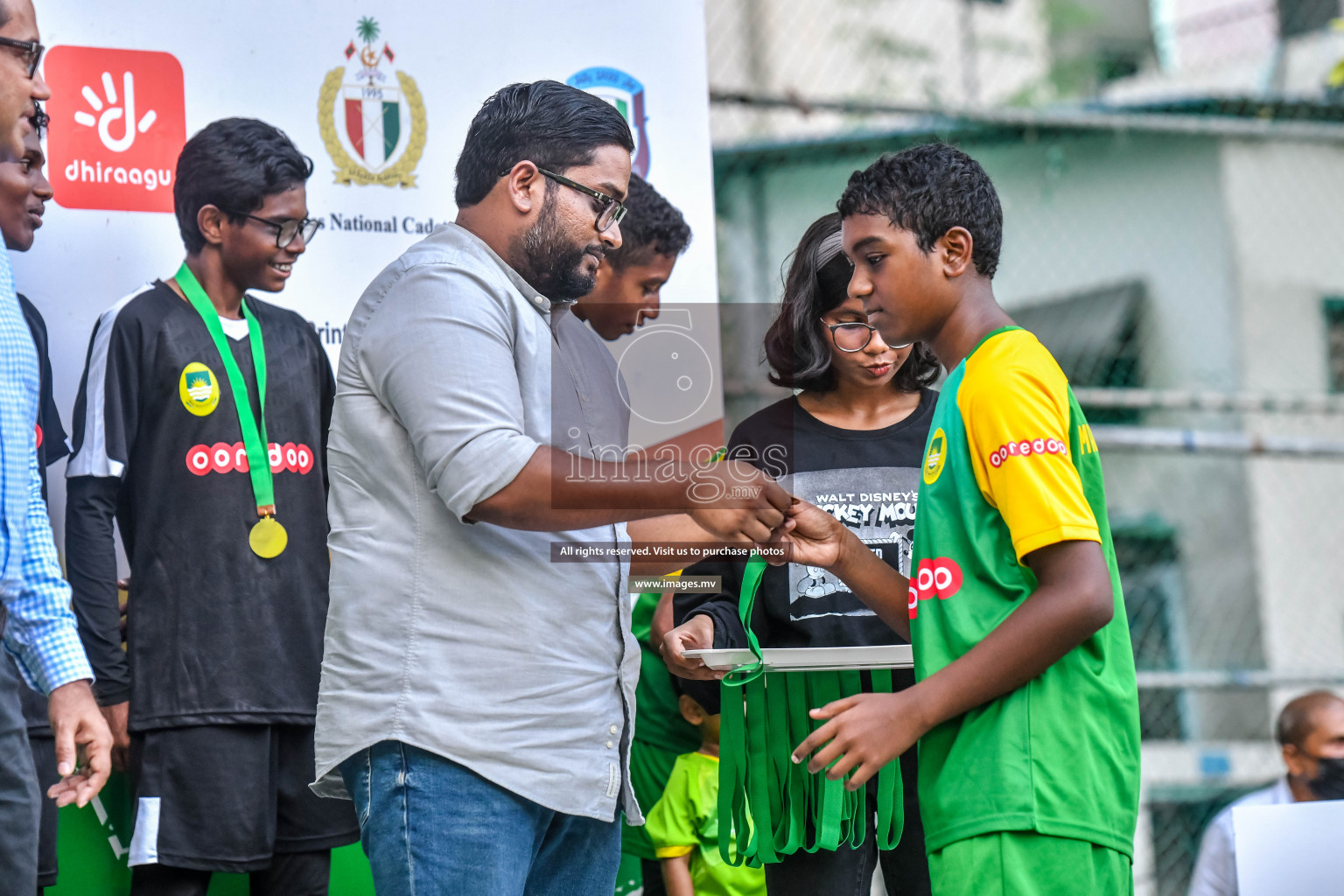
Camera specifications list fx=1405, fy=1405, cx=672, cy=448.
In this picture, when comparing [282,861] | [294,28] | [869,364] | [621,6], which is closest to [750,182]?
[621,6]

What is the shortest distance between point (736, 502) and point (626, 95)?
2144 mm

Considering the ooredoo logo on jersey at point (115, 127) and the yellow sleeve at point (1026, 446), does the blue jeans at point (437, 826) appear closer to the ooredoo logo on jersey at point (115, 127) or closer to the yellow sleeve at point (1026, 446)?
the yellow sleeve at point (1026, 446)

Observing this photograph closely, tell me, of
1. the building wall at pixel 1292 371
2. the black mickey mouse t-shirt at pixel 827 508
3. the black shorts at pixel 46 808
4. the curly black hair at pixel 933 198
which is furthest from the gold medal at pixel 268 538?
the building wall at pixel 1292 371

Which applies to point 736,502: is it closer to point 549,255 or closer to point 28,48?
point 549,255

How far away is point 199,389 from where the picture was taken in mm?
3518

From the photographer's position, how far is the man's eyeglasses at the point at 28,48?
2.69 m

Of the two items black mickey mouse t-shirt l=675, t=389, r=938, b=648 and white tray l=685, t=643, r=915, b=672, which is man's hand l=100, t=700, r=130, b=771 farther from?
white tray l=685, t=643, r=915, b=672

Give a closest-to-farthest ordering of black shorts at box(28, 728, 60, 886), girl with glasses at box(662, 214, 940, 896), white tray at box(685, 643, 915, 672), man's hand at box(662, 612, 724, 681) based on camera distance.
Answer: white tray at box(685, 643, 915, 672) → man's hand at box(662, 612, 724, 681) → girl with glasses at box(662, 214, 940, 896) → black shorts at box(28, 728, 60, 886)

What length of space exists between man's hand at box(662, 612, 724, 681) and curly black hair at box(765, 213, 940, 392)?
596mm

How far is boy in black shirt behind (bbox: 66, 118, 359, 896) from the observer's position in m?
3.34

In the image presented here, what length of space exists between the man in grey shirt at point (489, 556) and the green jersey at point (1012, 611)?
33 cm

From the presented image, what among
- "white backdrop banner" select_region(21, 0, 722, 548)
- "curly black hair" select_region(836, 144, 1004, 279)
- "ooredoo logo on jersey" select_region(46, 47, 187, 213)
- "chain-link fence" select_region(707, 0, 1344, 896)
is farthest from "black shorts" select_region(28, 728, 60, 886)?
"chain-link fence" select_region(707, 0, 1344, 896)

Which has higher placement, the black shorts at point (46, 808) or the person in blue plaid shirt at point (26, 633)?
the person in blue plaid shirt at point (26, 633)

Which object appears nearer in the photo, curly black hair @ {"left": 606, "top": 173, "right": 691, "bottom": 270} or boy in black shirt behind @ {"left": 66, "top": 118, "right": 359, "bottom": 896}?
boy in black shirt behind @ {"left": 66, "top": 118, "right": 359, "bottom": 896}
